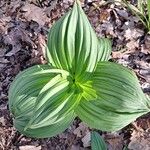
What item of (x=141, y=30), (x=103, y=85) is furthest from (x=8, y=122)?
(x=141, y=30)

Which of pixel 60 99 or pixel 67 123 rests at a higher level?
pixel 60 99

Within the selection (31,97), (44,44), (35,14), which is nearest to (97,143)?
(31,97)

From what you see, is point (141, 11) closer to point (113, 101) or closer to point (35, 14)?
point (35, 14)

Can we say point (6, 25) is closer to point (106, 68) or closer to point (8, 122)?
point (8, 122)

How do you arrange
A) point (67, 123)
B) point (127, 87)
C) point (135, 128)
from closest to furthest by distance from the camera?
1. point (127, 87)
2. point (67, 123)
3. point (135, 128)

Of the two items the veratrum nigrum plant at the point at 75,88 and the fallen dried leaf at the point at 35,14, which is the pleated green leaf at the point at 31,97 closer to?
the veratrum nigrum plant at the point at 75,88

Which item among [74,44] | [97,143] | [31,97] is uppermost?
[74,44]

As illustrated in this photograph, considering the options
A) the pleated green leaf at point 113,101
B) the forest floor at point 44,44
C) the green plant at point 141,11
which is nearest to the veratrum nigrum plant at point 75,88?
the pleated green leaf at point 113,101
